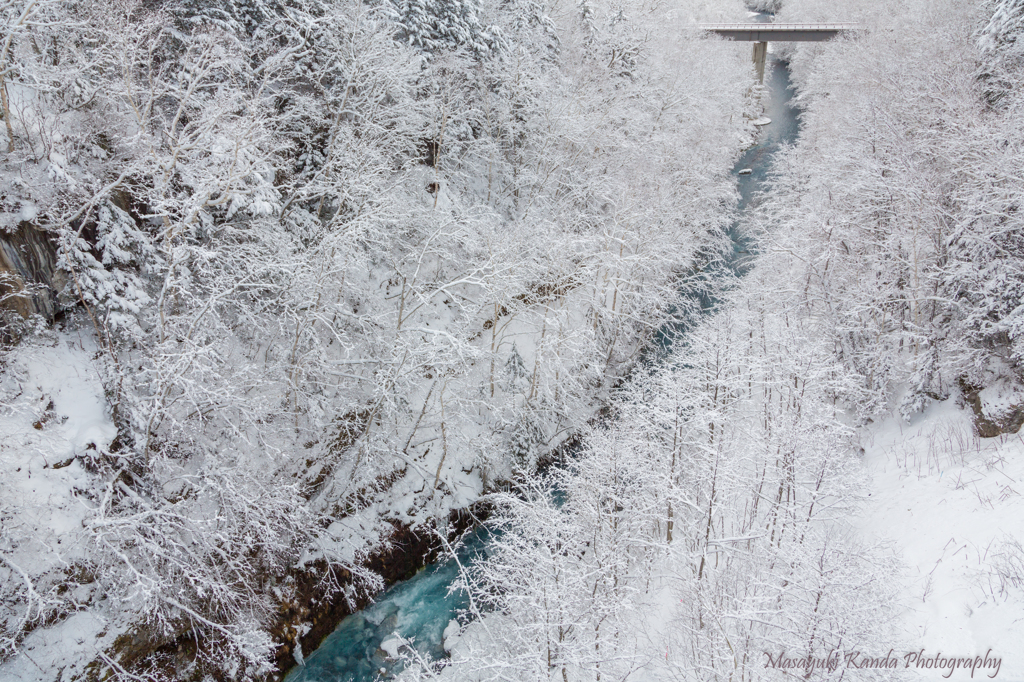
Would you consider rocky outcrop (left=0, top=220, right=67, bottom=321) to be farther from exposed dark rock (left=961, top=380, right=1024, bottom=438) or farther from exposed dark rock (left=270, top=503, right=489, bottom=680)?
exposed dark rock (left=961, top=380, right=1024, bottom=438)

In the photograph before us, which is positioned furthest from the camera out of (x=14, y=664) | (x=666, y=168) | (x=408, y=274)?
(x=666, y=168)

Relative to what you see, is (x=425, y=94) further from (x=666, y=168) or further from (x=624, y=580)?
(x=624, y=580)

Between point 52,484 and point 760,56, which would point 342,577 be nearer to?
point 52,484

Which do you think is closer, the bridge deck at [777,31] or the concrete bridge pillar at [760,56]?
the bridge deck at [777,31]

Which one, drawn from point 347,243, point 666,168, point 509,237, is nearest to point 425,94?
point 509,237

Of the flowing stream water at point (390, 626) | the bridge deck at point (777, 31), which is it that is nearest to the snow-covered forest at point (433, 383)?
the flowing stream water at point (390, 626)

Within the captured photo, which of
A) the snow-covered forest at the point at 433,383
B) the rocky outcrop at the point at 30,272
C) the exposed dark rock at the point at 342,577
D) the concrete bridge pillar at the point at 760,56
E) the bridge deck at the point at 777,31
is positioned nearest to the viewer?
the snow-covered forest at the point at 433,383

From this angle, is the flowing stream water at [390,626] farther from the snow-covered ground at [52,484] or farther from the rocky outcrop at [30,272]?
the rocky outcrop at [30,272]

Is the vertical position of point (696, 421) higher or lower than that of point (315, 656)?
higher
